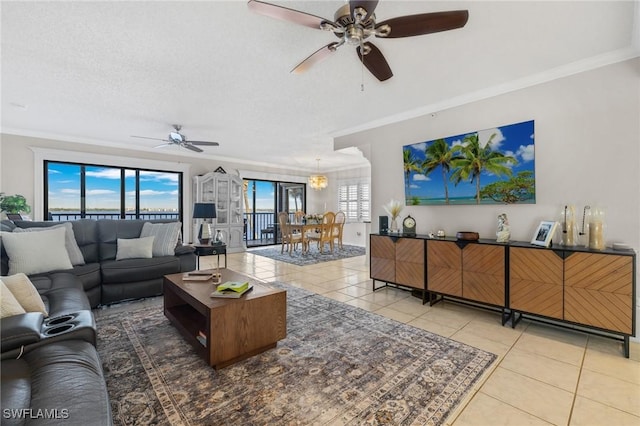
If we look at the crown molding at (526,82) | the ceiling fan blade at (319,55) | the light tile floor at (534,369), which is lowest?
the light tile floor at (534,369)

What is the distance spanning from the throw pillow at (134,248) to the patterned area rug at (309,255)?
9.52ft

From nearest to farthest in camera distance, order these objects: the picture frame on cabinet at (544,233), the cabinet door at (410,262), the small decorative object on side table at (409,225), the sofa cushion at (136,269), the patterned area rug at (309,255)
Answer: the picture frame on cabinet at (544,233), the sofa cushion at (136,269), the cabinet door at (410,262), the small decorative object on side table at (409,225), the patterned area rug at (309,255)

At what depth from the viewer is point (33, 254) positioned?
2.86 m

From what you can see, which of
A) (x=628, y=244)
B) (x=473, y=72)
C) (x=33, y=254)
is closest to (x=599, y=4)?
(x=473, y=72)

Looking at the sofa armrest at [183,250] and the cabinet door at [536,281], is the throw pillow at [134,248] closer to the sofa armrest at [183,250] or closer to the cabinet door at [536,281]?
the sofa armrest at [183,250]

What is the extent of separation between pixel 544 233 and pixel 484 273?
26.7 inches

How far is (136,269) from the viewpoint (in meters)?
3.43

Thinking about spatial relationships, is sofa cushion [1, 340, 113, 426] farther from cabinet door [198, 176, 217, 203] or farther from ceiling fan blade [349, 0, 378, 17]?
cabinet door [198, 176, 217, 203]

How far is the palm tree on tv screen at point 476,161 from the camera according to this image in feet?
10.5

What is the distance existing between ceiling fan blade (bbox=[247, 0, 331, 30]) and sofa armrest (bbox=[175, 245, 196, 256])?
3.34 meters

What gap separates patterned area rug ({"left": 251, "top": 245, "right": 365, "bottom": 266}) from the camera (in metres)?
6.32

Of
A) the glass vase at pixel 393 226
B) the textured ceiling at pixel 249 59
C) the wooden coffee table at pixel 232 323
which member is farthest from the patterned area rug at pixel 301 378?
the textured ceiling at pixel 249 59

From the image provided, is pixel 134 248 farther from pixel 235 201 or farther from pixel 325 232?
pixel 325 232

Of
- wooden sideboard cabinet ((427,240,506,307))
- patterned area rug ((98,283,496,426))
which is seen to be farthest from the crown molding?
patterned area rug ((98,283,496,426))
